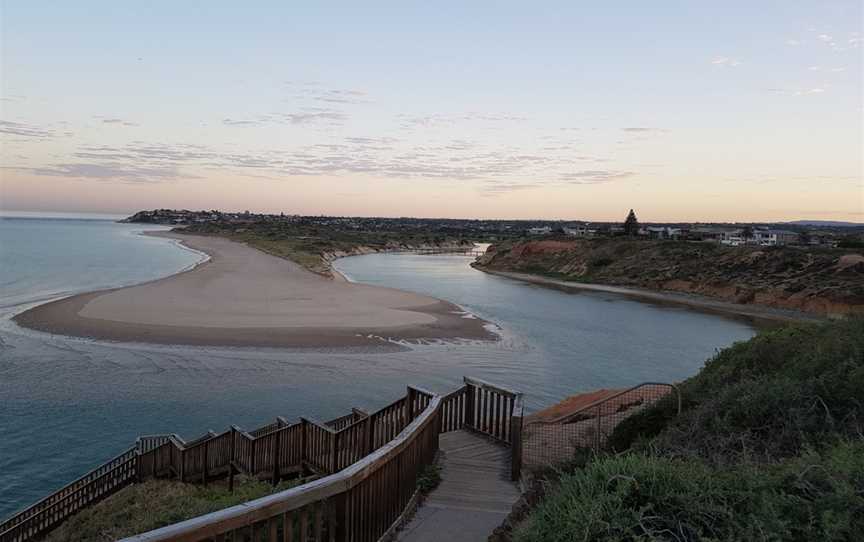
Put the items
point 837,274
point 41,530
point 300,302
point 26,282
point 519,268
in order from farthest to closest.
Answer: point 519,268
point 837,274
point 26,282
point 300,302
point 41,530

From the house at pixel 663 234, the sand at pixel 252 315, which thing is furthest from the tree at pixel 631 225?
the sand at pixel 252 315

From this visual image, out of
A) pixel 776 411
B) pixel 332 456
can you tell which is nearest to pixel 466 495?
pixel 332 456

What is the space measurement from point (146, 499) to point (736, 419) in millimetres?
9586

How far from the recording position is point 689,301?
52.7 metres

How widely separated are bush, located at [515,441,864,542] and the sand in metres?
21.7

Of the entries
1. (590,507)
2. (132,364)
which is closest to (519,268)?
(132,364)

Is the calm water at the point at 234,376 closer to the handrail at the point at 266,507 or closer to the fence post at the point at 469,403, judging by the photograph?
the fence post at the point at 469,403

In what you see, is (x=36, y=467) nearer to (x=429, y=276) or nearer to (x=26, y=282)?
(x=26, y=282)

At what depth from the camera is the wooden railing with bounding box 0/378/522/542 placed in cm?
578

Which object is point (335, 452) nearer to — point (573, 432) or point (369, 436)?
point (369, 436)

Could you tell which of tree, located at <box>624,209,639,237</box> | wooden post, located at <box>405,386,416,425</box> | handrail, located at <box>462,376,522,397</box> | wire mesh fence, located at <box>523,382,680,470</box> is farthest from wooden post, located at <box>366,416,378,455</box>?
tree, located at <box>624,209,639,237</box>

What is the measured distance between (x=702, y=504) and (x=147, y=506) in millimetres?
9367

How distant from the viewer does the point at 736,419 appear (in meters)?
7.85

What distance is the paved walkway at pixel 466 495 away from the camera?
6.36 m
